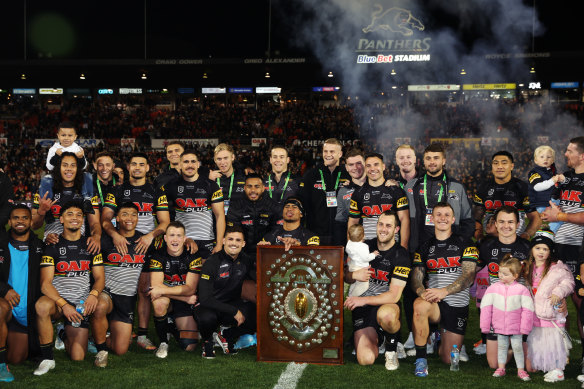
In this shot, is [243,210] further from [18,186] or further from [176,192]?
[18,186]

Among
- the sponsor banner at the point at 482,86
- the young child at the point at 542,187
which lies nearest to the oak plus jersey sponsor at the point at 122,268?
the young child at the point at 542,187

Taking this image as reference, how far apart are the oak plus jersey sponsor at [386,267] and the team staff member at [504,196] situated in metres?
1.45

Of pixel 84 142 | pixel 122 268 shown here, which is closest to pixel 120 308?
pixel 122 268

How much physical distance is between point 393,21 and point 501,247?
81.8ft

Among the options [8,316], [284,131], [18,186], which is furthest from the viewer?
[284,131]

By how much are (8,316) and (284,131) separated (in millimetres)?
29497

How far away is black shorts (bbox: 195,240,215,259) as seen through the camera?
6906mm

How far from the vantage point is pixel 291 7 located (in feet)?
102

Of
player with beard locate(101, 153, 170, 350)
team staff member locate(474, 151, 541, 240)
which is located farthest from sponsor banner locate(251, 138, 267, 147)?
team staff member locate(474, 151, 541, 240)

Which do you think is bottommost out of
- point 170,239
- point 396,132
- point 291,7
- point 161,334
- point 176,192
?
Answer: point 161,334

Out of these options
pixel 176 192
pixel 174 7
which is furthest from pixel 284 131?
pixel 176 192

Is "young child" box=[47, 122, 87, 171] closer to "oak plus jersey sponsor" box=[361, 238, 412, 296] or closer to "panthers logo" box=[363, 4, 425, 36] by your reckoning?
"oak plus jersey sponsor" box=[361, 238, 412, 296]

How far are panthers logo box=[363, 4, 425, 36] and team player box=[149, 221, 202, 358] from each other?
80.7ft

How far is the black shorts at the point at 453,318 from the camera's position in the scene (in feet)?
19.4
